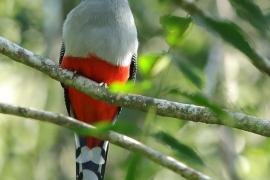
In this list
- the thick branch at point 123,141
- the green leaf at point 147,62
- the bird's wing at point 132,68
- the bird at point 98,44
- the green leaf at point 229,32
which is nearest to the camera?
the green leaf at point 229,32

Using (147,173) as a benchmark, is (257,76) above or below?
below

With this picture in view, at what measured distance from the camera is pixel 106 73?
12.3 ft

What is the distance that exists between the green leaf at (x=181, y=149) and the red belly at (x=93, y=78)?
1.65 m

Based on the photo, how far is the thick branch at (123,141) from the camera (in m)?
2.29

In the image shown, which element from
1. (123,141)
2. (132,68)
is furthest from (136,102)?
(132,68)

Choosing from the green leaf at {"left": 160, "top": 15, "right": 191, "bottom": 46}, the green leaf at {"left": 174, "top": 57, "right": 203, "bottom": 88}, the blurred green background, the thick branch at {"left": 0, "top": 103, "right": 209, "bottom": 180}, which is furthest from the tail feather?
the green leaf at {"left": 160, "top": 15, "right": 191, "bottom": 46}

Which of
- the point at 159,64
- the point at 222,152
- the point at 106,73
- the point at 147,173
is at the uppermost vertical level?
the point at 159,64

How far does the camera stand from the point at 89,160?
3.95 meters

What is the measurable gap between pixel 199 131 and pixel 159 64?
386 cm

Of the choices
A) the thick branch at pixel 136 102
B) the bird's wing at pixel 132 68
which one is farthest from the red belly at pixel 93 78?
the thick branch at pixel 136 102

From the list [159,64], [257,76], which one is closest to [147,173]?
[159,64]

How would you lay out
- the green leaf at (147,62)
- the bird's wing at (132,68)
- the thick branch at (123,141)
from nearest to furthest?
the green leaf at (147,62) → the thick branch at (123,141) → the bird's wing at (132,68)

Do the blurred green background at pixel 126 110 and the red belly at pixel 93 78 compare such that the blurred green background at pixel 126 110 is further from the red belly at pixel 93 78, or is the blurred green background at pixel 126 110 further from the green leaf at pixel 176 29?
the green leaf at pixel 176 29

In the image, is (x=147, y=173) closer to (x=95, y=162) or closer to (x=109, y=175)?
(x=95, y=162)
